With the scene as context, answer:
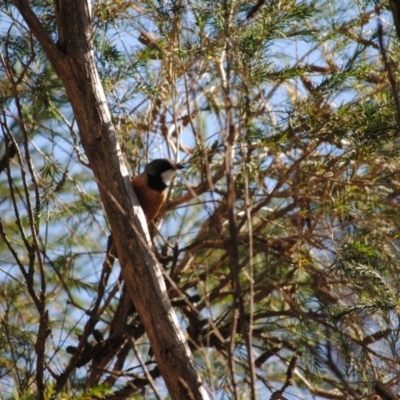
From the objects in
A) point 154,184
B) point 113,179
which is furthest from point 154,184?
point 113,179

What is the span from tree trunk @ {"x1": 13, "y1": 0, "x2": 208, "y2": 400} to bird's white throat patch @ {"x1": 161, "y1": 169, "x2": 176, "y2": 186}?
3.25ft

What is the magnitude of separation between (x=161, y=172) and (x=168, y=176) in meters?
0.04

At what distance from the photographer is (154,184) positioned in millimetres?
3525

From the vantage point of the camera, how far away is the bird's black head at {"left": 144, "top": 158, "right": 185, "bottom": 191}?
350 cm

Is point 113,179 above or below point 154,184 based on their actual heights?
below

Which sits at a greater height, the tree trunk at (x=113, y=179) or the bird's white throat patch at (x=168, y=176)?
the bird's white throat patch at (x=168, y=176)

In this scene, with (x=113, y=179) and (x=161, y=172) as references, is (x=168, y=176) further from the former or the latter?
(x=113, y=179)

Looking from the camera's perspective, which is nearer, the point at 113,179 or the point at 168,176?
the point at 113,179

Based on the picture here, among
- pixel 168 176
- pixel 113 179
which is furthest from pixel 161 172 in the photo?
pixel 113 179

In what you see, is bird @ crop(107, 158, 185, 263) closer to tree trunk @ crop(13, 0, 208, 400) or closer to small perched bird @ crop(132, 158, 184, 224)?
small perched bird @ crop(132, 158, 184, 224)

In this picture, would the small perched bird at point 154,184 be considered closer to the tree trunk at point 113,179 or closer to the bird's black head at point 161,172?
the bird's black head at point 161,172

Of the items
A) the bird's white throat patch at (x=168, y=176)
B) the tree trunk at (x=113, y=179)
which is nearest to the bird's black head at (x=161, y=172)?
the bird's white throat patch at (x=168, y=176)

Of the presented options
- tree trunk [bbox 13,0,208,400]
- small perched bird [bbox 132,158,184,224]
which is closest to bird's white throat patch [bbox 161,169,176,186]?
small perched bird [bbox 132,158,184,224]

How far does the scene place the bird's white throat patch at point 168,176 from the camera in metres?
3.50
